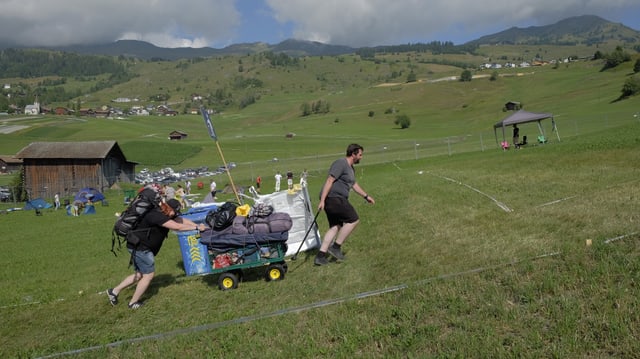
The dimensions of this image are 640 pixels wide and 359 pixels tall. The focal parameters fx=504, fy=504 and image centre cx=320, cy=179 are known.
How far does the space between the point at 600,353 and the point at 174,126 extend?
16153cm

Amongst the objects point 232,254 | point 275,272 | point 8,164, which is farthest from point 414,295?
point 8,164

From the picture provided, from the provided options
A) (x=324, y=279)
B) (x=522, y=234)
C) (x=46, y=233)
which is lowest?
(x=46, y=233)

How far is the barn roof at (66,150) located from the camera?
51.2 metres

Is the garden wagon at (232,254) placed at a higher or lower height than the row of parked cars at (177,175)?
higher

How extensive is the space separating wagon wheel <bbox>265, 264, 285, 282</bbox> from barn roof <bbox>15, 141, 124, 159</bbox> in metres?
47.1

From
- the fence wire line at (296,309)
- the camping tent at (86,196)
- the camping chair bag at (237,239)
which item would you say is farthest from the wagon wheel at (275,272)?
the camping tent at (86,196)

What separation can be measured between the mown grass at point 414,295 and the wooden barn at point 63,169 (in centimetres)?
4042

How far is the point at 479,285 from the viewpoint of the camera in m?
6.11

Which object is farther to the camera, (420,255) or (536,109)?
(536,109)

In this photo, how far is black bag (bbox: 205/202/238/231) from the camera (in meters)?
8.91

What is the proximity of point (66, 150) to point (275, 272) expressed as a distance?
164 feet

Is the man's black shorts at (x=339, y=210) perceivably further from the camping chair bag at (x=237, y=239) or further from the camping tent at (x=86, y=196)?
the camping tent at (x=86, y=196)

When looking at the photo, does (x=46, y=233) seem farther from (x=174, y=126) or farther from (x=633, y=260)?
(x=174, y=126)

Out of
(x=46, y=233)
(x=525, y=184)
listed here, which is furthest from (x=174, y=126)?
(x=525, y=184)
